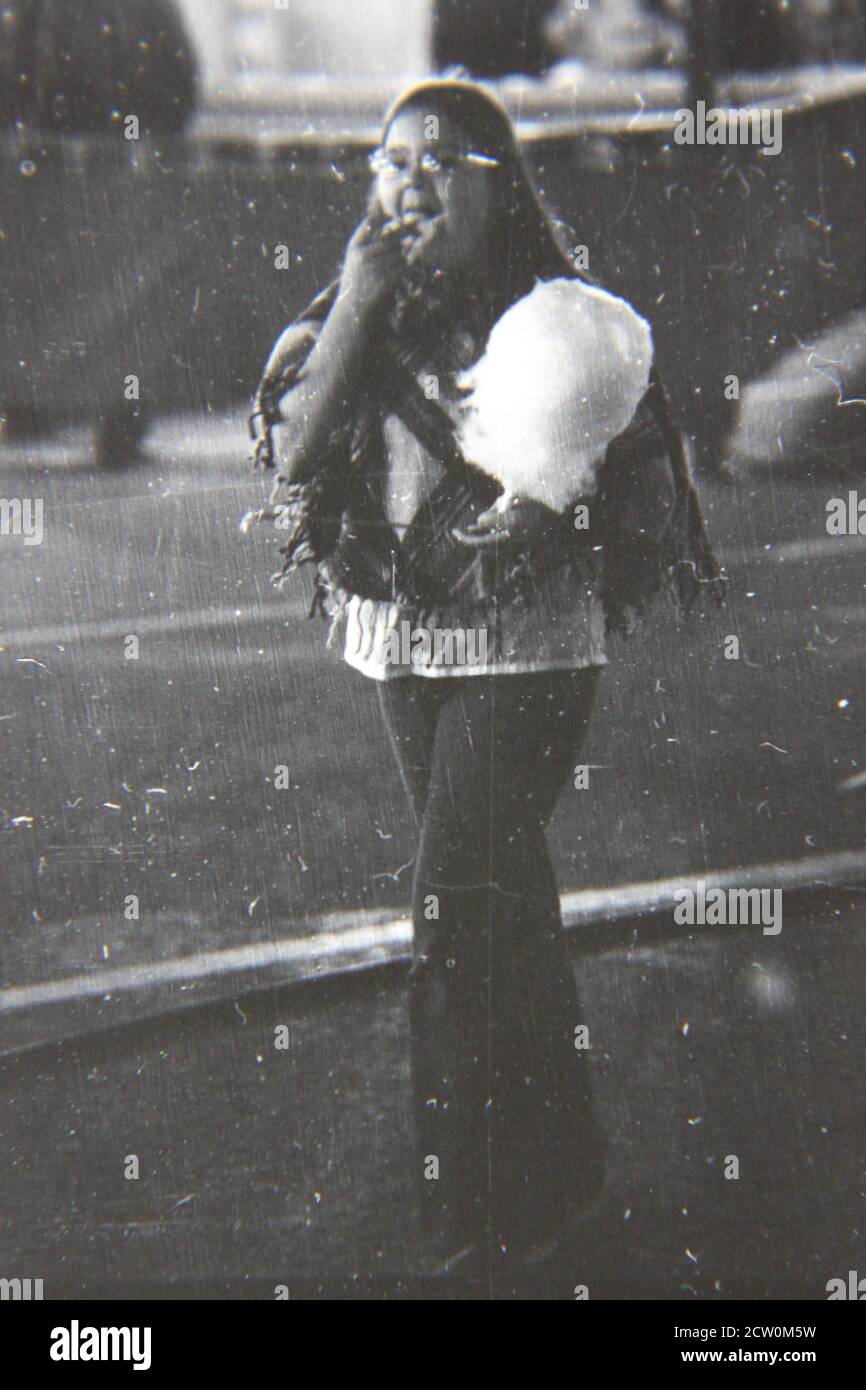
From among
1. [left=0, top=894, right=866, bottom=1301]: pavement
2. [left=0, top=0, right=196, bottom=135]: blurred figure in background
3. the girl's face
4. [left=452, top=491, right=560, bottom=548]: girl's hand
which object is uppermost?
[left=0, top=0, right=196, bottom=135]: blurred figure in background

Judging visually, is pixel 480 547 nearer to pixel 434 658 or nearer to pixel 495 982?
pixel 434 658

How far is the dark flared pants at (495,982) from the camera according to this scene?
153 centimetres

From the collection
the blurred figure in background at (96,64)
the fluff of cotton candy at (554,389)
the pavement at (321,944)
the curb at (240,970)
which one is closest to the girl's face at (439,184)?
the fluff of cotton candy at (554,389)

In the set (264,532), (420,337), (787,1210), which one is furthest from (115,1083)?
(420,337)

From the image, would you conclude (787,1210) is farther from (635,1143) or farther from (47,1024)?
(47,1024)

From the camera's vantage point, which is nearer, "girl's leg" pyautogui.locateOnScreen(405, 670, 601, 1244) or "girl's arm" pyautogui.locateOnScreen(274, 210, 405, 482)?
"girl's arm" pyautogui.locateOnScreen(274, 210, 405, 482)

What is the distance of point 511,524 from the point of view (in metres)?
1.47

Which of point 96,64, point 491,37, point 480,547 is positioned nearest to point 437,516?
point 480,547

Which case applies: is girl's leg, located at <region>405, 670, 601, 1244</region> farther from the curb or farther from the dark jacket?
the dark jacket

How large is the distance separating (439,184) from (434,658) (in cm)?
66

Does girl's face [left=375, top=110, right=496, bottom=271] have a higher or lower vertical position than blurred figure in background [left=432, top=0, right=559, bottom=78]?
lower

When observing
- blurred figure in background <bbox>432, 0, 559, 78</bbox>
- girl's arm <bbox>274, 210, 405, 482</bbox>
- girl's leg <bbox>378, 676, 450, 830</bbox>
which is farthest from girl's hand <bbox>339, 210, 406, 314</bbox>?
girl's leg <bbox>378, 676, 450, 830</bbox>

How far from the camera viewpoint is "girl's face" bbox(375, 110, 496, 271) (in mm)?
1414

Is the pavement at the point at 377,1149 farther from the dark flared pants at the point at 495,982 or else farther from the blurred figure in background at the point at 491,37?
the blurred figure in background at the point at 491,37
